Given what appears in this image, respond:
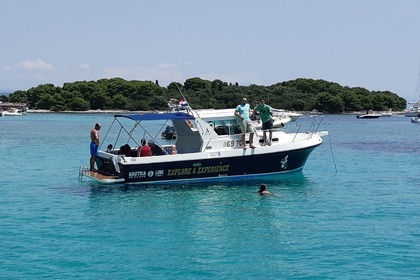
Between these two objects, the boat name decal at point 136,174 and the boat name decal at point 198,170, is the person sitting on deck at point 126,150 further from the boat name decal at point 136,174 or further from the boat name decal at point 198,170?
the boat name decal at point 198,170

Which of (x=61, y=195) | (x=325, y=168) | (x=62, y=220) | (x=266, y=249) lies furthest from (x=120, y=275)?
(x=325, y=168)

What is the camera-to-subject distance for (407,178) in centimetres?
3167

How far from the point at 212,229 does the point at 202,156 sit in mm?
7940

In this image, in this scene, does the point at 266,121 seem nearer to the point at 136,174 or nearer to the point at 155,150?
the point at 155,150

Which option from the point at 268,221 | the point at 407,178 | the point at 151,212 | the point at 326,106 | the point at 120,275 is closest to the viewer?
the point at 120,275

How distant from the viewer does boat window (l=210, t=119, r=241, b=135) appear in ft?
90.5

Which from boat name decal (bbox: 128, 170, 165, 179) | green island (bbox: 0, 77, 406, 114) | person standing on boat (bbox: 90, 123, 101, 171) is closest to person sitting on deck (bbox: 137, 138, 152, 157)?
boat name decal (bbox: 128, 170, 165, 179)

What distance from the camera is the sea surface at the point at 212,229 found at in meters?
15.0

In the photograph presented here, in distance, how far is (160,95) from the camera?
177 m

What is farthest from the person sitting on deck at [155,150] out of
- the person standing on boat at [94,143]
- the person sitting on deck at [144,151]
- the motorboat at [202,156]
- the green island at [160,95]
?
the green island at [160,95]

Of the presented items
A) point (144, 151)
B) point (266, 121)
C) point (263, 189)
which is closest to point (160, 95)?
point (266, 121)

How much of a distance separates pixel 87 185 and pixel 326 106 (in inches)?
6112

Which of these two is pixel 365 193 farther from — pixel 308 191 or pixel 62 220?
pixel 62 220

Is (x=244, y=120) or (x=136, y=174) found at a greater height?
Answer: (x=244, y=120)
